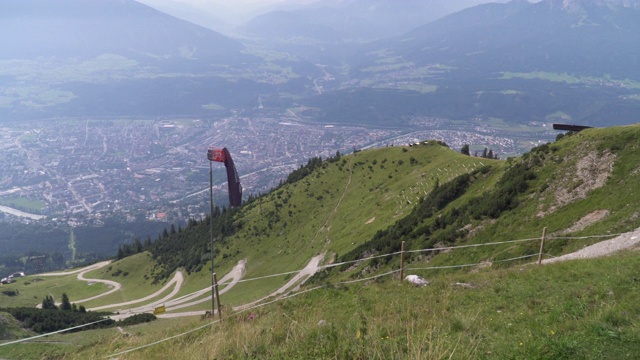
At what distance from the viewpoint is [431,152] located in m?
83.1

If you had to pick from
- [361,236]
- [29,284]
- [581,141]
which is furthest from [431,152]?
[29,284]

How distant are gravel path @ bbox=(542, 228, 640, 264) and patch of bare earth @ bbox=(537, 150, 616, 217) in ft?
24.2

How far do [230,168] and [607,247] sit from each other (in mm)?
19274

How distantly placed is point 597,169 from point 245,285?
155ft

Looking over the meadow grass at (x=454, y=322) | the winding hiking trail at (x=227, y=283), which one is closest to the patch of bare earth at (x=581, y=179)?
the winding hiking trail at (x=227, y=283)

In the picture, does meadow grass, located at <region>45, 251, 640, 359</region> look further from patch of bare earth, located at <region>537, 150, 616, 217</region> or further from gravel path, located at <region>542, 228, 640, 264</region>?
patch of bare earth, located at <region>537, 150, 616, 217</region>

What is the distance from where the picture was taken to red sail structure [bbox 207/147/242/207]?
19359 mm

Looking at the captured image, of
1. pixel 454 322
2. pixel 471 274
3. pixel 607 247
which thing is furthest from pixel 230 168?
pixel 607 247

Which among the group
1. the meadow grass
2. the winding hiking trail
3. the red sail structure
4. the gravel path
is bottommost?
the winding hiking trail

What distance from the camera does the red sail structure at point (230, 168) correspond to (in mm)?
19359

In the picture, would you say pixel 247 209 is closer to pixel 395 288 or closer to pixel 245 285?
pixel 245 285

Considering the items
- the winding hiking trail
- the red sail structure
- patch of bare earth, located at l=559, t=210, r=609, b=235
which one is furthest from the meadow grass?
patch of bare earth, located at l=559, t=210, r=609, b=235

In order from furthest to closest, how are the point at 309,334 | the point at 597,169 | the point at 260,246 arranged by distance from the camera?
the point at 260,246 → the point at 597,169 → the point at 309,334

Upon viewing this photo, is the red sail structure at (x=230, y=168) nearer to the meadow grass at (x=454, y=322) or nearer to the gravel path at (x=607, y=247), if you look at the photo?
the meadow grass at (x=454, y=322)
